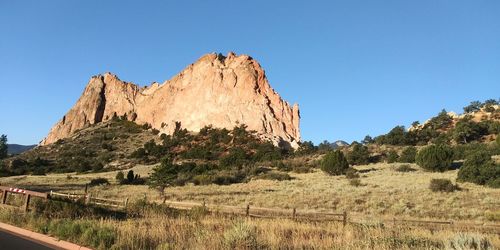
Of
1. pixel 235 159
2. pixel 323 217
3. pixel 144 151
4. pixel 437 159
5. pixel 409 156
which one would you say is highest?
pixel 144 151

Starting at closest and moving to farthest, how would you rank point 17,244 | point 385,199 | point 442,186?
point 17,244 < point 385,199 < point 442,186

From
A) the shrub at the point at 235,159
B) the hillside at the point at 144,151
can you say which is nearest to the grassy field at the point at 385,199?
the shrub at the point at 235,159

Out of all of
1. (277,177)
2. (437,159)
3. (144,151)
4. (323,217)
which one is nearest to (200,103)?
(144,151)

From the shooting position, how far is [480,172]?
126 feet

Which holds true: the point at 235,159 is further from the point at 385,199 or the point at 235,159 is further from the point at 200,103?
the point at 385,199

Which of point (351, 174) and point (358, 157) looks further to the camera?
point (358, 157)

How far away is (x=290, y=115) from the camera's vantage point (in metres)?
104

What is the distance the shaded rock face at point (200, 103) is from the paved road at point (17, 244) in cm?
8297

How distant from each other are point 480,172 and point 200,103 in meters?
81.8

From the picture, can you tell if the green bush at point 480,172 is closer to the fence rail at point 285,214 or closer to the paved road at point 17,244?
the fence rail at point 285,214

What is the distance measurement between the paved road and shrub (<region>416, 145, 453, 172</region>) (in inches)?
1787

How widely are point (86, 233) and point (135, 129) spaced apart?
4406 inches

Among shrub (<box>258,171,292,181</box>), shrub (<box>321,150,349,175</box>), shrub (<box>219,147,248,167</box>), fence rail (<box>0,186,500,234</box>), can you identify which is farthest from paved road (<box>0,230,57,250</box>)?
shrub (<box>219,147,248,167</box>)

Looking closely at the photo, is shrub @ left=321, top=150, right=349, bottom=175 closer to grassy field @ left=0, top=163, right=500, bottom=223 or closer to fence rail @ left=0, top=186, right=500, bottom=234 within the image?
grassy field @ left=0, top=163, right=500, bottom=223
